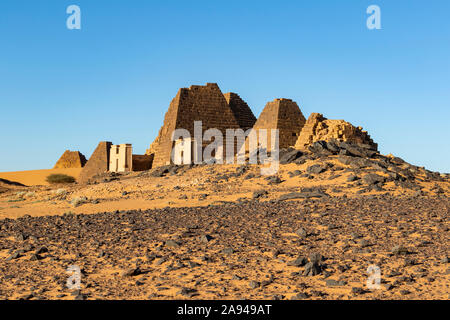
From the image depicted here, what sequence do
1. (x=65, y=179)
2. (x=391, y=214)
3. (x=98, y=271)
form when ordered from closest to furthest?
(x=98, y=271) → (x=391, y=214) → (x=65, y=179)

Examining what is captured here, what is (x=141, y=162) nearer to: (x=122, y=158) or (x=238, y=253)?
(x=122, y=158)

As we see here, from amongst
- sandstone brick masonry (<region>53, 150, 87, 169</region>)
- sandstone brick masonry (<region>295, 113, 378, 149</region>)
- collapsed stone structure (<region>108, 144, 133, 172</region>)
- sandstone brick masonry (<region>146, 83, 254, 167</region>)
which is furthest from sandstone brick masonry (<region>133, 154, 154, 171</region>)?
sandstone brick masonry (<region>53, 150, 87, 169</region>)

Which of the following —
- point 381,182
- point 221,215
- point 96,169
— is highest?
point 96,169

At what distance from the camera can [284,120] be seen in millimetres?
32094

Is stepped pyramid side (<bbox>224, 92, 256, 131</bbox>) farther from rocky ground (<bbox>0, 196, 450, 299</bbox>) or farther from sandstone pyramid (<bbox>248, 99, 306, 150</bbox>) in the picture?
rocky ground (<bbox>0, 196, 450, 299</bbox>)

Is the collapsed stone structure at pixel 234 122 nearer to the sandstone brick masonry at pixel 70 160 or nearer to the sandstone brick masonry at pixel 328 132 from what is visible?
the sandstone brick masonry at pixel 328 132

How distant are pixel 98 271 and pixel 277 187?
982 centimetres

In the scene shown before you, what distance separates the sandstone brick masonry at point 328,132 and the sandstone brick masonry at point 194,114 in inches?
418

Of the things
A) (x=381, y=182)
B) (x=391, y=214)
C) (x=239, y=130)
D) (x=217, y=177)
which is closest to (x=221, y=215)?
(x=391, y=214)

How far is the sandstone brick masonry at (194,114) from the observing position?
37.4 m

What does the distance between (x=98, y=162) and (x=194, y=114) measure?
42.3ft

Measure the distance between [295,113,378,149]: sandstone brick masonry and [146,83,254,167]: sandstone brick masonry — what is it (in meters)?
10.6

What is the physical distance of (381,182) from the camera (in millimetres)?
15430
